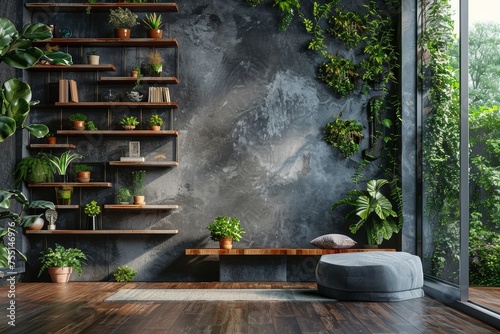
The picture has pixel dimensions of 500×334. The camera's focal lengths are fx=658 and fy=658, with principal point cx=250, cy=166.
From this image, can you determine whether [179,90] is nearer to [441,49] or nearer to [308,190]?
[308,190]

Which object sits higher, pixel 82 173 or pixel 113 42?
pixel 113 42

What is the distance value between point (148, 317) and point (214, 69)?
3.70 meters

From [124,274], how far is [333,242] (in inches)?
96.6

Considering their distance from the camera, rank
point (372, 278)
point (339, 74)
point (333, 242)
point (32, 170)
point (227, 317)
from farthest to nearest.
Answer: point (339, 74) → point (32, 170) → point (333, 242) → point (372, 278) → point (227, 317)

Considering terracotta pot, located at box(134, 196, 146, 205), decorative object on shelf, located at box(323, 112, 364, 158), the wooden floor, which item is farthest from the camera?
decorative object on shelf, located at box(323, 112, 364, 158)

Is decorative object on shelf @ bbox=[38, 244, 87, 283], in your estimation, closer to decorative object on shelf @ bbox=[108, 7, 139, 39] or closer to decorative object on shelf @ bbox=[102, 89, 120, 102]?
decorative object on shelf @ bbox=[102, 89, 120, 102]

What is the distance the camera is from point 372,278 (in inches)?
233

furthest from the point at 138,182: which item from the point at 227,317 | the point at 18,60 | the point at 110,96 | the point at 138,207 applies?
the point at 18,60

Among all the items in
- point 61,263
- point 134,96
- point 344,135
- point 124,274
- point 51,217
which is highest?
point 134,96

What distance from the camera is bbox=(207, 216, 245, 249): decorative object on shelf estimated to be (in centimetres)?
738

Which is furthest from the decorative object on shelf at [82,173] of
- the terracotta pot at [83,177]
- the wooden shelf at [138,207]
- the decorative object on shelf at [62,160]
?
the wooden shelf at [138,207]

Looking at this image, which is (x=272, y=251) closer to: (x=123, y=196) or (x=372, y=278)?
(x=372, y=278)

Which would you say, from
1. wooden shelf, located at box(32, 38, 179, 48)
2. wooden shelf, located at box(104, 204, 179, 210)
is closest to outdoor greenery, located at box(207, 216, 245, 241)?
wooden shelf, located at box(104, 204, 179, 210)

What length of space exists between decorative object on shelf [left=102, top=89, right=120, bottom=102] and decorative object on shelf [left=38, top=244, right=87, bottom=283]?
181 cm
